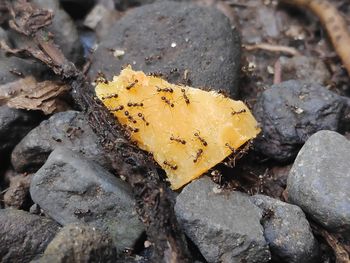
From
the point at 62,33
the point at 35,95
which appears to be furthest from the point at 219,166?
the point at 62,33

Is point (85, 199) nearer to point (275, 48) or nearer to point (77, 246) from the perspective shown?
point (77, 246)

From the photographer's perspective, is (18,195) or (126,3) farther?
(126,3)

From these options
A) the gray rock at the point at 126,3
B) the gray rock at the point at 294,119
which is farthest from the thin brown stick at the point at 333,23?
the gray rock at the point at 126,3

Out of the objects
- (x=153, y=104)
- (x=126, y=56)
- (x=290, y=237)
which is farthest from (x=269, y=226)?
(x=126, y=56)

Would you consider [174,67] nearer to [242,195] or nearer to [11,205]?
[242,195]

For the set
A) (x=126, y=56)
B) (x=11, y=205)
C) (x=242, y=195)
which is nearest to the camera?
(x=242, y=195)

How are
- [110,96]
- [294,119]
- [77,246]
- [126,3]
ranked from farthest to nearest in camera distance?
[126,3] < [294,119] < [110,96] < [77,246]
